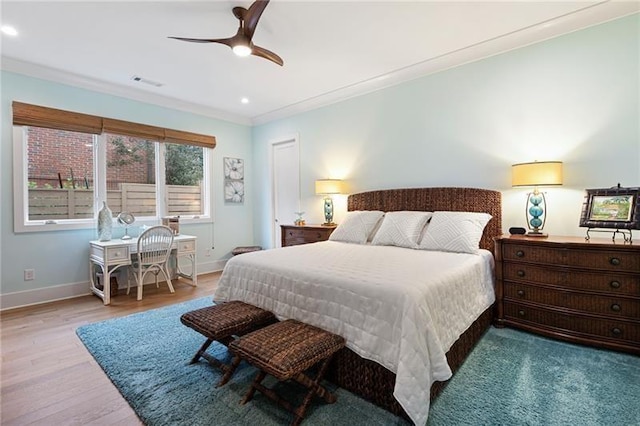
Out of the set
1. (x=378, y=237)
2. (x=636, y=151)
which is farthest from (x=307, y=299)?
(x=636, y=151)

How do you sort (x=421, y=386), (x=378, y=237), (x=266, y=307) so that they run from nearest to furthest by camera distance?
1. (x=421, y=386)
2. (x=266, y=307)
3. (x=378, y=237)

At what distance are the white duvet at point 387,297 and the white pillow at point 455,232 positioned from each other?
131mm

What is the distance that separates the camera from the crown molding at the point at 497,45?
98.1 inches

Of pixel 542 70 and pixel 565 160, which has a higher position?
pixel 542 70

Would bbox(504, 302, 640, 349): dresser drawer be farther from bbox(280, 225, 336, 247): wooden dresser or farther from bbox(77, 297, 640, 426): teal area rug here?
bbox(280, 225, 336, 247): wooden dresser

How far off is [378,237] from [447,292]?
4.69 ft

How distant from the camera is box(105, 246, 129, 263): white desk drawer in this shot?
356 cm

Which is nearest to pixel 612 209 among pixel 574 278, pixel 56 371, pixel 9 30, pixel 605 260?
pixel 605 260

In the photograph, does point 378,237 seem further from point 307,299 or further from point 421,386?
point 421,386

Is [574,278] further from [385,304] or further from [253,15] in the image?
[253,15]

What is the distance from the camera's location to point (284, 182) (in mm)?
5332

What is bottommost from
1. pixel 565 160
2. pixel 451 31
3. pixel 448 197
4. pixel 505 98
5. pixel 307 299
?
pixel 307 299

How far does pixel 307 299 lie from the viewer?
1.97 meters

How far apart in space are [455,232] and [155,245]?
3.50 m
